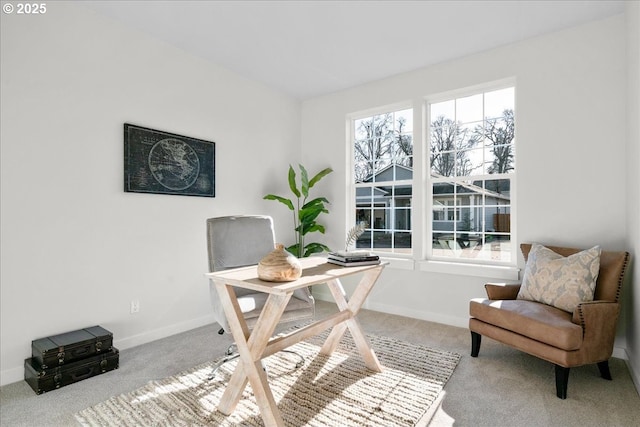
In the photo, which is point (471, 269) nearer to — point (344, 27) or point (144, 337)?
point (344, 27)

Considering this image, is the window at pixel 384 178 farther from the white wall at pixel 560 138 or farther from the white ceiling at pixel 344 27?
the white ceiling at pixel 344 27

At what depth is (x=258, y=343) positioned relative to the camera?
1.76 meters

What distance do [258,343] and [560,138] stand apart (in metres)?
3.02

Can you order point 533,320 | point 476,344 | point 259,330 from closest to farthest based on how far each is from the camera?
point 259,330 → point 533,320 → point 476,344

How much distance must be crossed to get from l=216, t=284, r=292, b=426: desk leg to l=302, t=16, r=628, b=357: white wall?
7.82 feet

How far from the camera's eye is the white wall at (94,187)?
2.35 m

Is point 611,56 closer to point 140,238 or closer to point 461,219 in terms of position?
point 461,219

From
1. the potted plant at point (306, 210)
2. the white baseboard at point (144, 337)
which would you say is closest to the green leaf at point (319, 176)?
the potted plant at point (306, 210)

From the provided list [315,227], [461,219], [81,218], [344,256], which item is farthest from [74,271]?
[461,219]

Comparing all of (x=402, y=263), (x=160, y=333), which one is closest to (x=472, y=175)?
(x=402, y=263)

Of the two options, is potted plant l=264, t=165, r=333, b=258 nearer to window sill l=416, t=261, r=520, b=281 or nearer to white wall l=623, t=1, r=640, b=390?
window sill l=416, t=261, r=520, b=281

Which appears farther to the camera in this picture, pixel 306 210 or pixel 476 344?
pixel 306 210

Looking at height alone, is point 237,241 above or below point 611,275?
above

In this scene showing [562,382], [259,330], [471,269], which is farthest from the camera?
[471,269]
